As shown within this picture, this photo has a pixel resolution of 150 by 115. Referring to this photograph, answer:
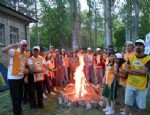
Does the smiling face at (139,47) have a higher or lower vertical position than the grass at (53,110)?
higher

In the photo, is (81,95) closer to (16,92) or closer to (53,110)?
(53,110)

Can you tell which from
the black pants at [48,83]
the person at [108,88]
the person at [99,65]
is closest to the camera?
the person at [108,88]

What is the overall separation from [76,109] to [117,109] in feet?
4.16

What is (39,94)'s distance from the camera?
829 centimetres

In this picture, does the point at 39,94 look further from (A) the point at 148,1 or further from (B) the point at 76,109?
(A) the point at 148,1

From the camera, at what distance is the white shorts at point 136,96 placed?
227 inches

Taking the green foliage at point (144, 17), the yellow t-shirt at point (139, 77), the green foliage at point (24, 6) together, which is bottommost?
the yellow t-shirt at point (139, 77)

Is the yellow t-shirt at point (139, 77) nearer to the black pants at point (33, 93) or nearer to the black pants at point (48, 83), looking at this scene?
the black pants at point (33, 93)

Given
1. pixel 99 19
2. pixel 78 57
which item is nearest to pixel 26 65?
pixel 78 57

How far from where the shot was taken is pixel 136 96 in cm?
583

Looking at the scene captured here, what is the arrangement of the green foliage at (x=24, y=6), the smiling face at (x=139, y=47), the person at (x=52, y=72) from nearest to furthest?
1. the smiling face at (x=139, y=47)
2. the person at (x=52, y=72)
3. the green foliage at (x=24, y=6)

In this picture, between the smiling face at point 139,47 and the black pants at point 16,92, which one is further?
the black pants at point 16,92

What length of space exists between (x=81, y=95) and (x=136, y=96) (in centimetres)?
378

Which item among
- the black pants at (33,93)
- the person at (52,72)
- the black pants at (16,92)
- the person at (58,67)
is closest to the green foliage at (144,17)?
the person at (58,67)
